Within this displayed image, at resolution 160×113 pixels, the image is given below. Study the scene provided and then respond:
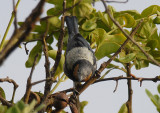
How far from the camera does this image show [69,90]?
1.32m

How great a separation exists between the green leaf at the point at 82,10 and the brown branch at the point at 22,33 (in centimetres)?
116

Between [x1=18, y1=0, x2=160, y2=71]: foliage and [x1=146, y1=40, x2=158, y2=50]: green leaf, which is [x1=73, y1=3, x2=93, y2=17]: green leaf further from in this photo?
[x1=146, y1=40, x2=158, y2=50]: green leaf

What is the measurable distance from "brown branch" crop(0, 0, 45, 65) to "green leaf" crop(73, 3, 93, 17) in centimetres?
116

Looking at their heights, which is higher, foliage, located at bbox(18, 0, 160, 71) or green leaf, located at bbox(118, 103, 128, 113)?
foliage, located at bbox(18, 0, 160, 71)

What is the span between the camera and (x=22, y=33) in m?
0.44

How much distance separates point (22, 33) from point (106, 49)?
3.76ft

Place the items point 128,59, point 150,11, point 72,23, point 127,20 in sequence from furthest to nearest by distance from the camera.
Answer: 1. point 72,23
2. point 150,11
3. point 127,20
4. point 128,59

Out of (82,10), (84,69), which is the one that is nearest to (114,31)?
(82,10)

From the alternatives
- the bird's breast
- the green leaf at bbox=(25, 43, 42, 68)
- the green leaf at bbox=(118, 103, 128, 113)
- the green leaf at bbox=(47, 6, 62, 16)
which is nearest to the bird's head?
the bird's breast

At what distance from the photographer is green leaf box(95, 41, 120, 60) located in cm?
153

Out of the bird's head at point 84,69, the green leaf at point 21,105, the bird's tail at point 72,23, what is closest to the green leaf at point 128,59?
the bird's tail at point 72,23

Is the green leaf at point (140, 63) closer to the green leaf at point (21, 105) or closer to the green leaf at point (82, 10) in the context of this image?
the green leaf at point (82, 10)

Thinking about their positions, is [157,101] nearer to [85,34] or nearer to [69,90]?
[69,90]

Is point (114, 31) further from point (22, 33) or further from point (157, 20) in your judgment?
point (22, 33)
